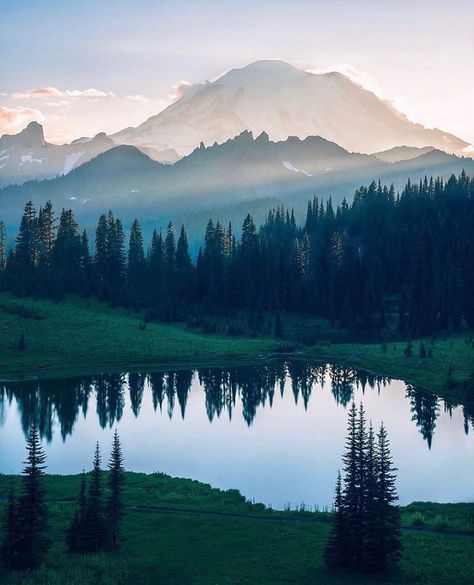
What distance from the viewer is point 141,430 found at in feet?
208

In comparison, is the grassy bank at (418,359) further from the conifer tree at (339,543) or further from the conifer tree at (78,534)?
the conifer tree at (78,534)

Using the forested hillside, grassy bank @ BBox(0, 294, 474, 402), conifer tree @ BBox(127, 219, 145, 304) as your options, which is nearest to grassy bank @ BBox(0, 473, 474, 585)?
grassy bank @ BBox(0, 294, 474, 402)

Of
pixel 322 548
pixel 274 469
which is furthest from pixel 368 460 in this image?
pixel 274 469

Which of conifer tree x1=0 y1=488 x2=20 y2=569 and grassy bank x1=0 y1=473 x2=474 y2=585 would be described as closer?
grassy bank x1=0 y1=473 x2=474 y2=585

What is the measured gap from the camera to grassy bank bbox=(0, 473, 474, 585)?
30.6 meters

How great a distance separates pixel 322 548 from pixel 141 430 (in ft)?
103

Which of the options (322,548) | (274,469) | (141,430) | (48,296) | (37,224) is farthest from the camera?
(37,224)

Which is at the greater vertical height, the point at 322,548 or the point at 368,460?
the point at 368,460

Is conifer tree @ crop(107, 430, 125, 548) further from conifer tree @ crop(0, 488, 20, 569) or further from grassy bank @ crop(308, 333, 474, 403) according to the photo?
grassy bank @ crop(308, 333, 474, 403)

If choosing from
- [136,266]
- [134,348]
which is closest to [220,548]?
[134,348]

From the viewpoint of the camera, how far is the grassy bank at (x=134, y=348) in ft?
295

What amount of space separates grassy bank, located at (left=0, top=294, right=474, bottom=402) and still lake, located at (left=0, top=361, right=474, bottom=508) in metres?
5.37

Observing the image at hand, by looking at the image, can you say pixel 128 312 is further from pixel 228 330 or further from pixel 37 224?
pixel 37 224

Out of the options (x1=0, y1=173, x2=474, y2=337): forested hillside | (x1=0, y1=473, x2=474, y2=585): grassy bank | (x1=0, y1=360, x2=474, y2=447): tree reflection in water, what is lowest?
(x1=0, y1=360, x2=474, y2=447): tree reflection in water
